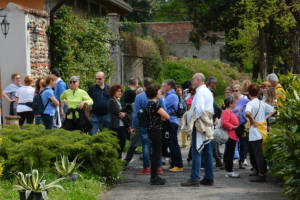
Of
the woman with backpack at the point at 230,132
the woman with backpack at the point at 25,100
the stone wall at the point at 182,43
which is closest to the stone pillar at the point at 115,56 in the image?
the woman with backpack at the point at 25,100

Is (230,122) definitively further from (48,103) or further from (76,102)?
(48,103)

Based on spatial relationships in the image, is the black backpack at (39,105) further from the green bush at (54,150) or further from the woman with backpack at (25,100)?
the green bush at (54,150)

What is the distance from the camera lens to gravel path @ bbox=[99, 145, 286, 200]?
328 inches

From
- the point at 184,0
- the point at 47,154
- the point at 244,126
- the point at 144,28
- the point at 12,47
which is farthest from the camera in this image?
the point at 144,28

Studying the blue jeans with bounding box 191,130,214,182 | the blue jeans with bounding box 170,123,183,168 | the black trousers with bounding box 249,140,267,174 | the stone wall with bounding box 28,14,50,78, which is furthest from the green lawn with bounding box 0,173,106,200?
the stone wall with bounding box 28,14,50,78

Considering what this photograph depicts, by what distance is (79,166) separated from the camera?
362 inches

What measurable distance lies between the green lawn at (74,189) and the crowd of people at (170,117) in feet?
3.40

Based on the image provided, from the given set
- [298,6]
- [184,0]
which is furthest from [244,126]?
[184,0]

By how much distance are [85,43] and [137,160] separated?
27.3 feet

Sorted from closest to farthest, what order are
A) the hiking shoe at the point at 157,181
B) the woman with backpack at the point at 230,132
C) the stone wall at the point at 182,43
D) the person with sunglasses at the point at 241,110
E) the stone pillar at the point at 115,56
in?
1. the hiking shoe at the point at 157,181
2. the woman with backpack at the point at 230,132
3. the person with sunglasses at the point at 241,110
4. the stone pillar at the point at 115,56
5. the stone wall at the point at 182,43

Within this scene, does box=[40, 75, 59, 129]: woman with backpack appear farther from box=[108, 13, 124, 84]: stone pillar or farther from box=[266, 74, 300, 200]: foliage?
box=[108, 13, 124, 84]: stone pillar

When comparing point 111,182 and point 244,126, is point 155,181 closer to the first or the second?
point 111,182

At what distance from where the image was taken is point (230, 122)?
1083 centimetres

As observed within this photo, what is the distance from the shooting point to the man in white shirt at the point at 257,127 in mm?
9883
